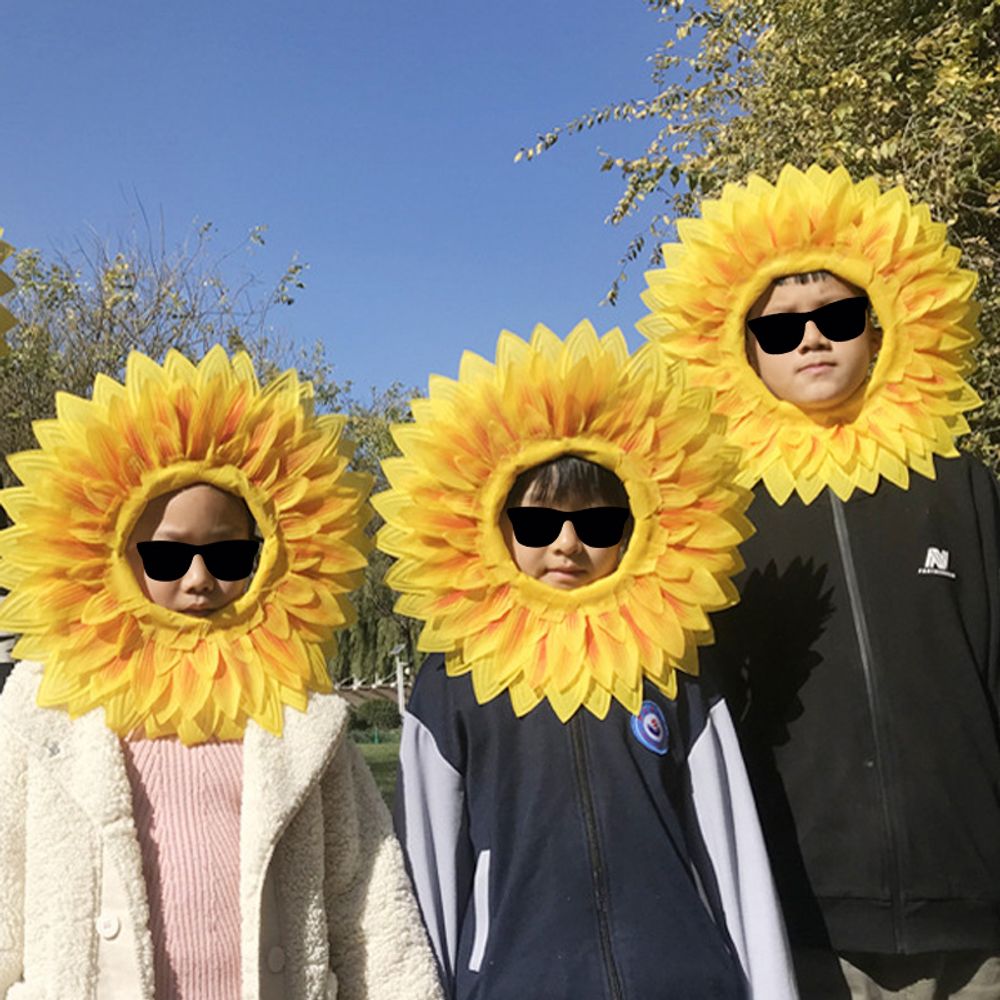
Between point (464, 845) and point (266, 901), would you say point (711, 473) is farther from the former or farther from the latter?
point (266, 901)

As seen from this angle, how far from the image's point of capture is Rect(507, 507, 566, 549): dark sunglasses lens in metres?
2.47

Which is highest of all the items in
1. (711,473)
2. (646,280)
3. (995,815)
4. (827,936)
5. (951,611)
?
(646,280)

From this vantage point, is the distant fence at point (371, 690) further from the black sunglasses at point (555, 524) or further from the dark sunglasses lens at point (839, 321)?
the black sunglasses at point (555, 524)

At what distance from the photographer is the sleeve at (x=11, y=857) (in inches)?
81.4

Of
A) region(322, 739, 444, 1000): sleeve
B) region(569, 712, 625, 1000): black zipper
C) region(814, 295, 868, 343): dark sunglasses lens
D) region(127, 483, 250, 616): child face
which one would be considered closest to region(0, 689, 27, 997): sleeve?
region(127, 483, 250, 616): child face

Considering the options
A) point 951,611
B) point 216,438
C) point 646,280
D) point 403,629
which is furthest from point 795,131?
point 403,629

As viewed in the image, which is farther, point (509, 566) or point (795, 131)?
point (795, 131)

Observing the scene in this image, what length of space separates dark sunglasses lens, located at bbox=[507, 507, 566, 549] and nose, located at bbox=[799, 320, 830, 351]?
2.59ft

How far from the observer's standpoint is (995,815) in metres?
2.59

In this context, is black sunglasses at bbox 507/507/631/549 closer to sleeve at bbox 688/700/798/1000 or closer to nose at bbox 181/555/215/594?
sleeve at bbox 688/700/798/1000

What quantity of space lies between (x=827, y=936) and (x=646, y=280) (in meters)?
1.58

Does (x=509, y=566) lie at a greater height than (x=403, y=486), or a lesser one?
lesser

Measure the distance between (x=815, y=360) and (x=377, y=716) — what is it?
17.5 metres

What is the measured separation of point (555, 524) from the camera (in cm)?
248
